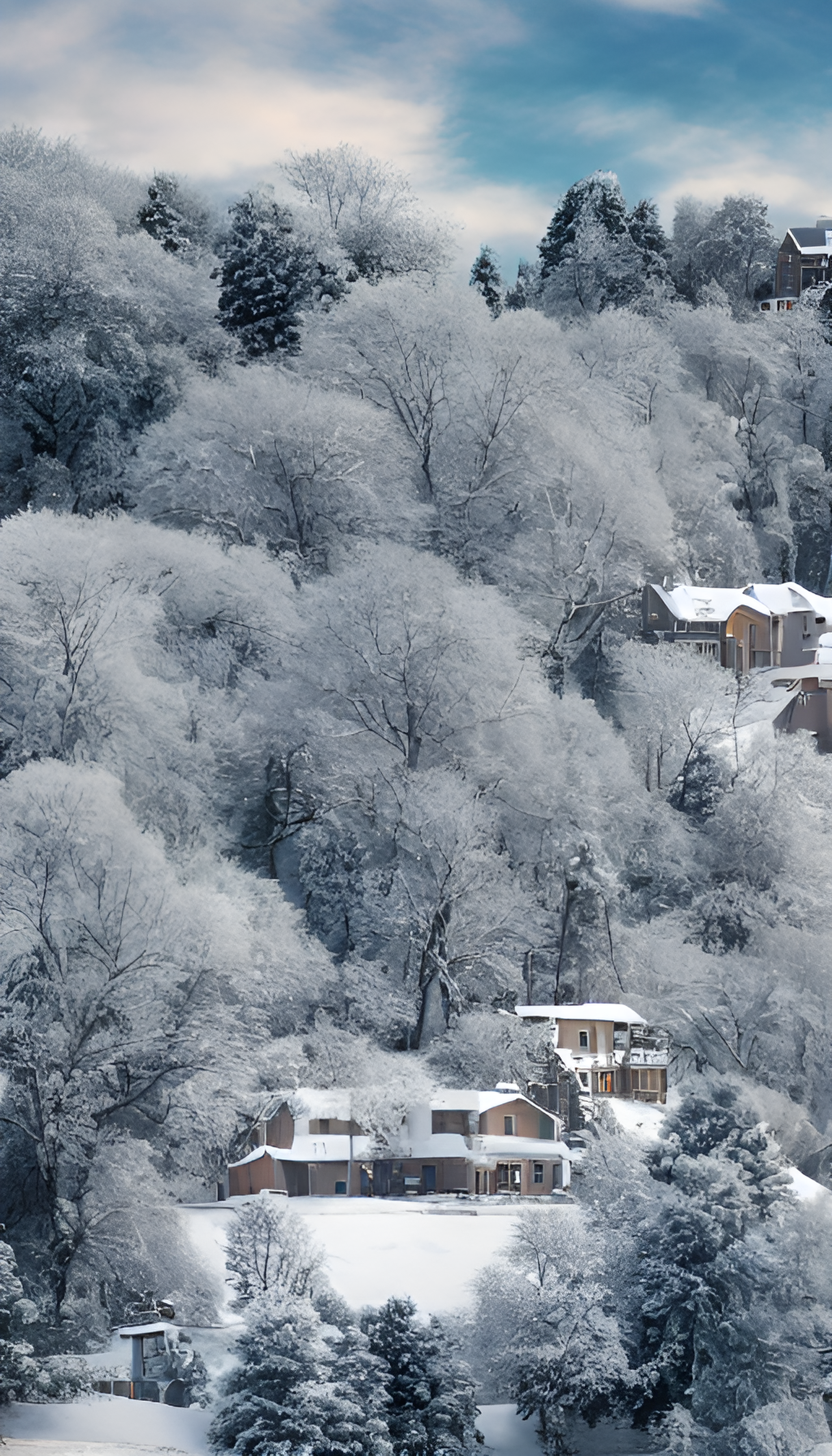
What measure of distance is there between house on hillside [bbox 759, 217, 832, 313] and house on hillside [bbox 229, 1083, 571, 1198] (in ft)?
192

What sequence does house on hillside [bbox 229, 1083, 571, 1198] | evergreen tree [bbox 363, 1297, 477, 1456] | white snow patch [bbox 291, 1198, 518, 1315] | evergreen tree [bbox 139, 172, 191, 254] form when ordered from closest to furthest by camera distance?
evergreen tree [bbox 363, 1297, 477, 1456]
white snow patch [bbox 291, 1198, 518, 1315]
house on hillside [bbox 229, 1083, 571, 1198]
evergreen tree [bbox 139, 172, 191, 254]

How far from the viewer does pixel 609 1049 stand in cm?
4094

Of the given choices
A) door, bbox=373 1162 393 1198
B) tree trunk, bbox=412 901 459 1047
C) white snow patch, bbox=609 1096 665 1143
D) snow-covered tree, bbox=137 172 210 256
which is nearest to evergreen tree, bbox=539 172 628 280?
snow-covered tree, bbox=137 172 210 256

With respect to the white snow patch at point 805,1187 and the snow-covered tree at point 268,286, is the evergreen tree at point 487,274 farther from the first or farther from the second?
the white snow patch at point 805,1187

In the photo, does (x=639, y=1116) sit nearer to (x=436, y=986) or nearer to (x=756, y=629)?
(x=436, y=986)

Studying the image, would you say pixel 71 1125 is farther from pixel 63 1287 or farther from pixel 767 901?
pixel 767 901

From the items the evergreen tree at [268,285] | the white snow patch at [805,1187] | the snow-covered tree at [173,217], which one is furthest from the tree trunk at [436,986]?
the snow-covered tree at [173,217]

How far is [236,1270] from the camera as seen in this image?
32969 mm

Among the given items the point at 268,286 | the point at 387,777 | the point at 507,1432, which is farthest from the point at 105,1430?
the point at 268,286

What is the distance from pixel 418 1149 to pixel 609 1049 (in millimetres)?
6394

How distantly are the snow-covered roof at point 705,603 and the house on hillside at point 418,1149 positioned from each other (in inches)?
972

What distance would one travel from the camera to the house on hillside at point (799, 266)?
85.1 metres

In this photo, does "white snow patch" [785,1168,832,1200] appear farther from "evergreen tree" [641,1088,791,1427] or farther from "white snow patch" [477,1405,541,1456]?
"white snow patch" [477,1405,541,1456]

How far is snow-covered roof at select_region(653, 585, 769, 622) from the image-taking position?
57.5m
